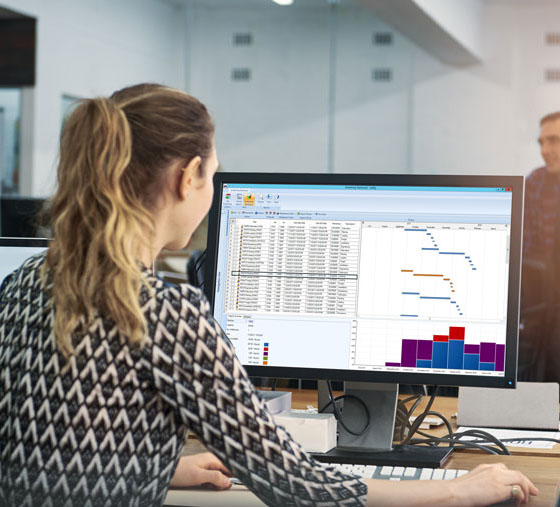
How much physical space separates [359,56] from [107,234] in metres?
6.63

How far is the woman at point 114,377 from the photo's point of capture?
97 cm

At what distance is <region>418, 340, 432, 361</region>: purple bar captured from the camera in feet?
4.63

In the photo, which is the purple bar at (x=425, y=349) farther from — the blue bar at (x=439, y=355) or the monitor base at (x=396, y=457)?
the monitor base at (x=396, y=457)

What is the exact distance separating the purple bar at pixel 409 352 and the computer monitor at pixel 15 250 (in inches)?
25.8

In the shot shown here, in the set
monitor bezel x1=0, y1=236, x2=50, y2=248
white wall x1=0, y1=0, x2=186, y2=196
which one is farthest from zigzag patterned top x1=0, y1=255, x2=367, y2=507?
white wall x1=0, y1=0, x2=186, y2=196

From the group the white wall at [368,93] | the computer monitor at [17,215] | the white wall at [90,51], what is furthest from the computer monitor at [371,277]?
the white wall at [368,93]

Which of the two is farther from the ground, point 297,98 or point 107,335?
point 297,98

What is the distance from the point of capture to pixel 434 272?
1.42 meters

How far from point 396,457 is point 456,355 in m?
0.18

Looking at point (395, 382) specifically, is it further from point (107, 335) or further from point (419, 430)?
point (107, 335)

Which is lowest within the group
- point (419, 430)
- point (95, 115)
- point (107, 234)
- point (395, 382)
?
point (419, 430)

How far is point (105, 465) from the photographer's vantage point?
98 centimetres

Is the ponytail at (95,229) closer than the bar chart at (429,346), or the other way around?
the ponytail at (95,229)

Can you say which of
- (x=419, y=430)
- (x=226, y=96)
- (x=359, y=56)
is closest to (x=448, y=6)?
(x=359, y=56)
